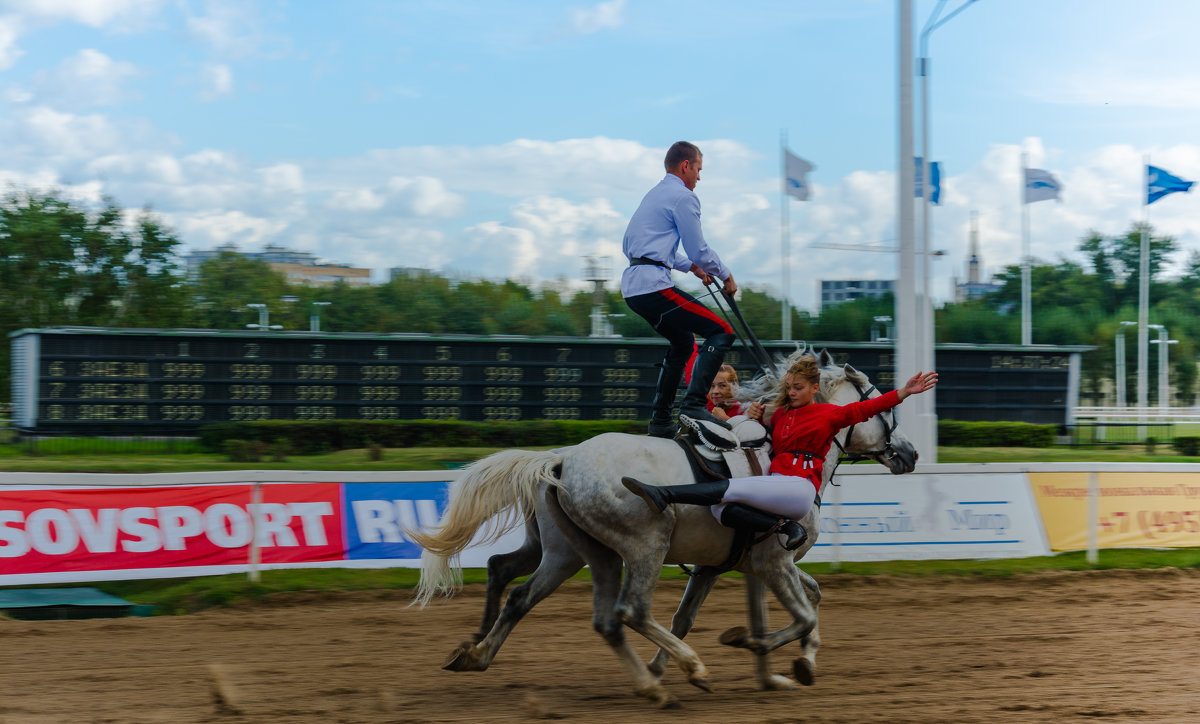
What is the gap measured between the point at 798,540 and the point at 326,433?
1402 centimetres

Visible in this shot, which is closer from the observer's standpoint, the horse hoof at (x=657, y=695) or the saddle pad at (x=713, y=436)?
the horse hoof at (x=657, y=695)

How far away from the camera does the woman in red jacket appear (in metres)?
5.26

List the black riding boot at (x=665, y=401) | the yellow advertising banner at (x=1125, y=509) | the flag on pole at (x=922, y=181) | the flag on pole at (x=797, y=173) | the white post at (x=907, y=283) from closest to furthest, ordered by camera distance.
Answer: the black riding boot at (x=665, y=401)
the yellow advertising banner at (x=1125, y=509)
the white post at (x=907, y=283)
the flag on pole at (x=922, y=181)
the flag on pole at (x=797, y=173)

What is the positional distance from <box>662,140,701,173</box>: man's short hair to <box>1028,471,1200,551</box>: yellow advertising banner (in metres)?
6.49

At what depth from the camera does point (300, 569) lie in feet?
28.6

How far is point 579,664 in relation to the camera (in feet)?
21.3

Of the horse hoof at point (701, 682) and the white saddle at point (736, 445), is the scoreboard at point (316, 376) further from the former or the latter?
the horse hoof at point (701, 682)

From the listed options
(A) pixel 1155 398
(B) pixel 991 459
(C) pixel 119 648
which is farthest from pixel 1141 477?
(A) pixel 1155 398

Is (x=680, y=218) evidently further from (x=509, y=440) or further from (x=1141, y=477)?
(x=509, y=440)

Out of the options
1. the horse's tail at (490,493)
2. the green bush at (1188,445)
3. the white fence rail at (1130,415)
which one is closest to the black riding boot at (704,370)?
Result: the horse's tail at (490,493)

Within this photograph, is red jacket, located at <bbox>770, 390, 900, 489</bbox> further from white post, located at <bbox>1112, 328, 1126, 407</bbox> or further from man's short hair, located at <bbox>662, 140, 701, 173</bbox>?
white post, located at <bbox>1112, 328, 1126, 407</bbox>

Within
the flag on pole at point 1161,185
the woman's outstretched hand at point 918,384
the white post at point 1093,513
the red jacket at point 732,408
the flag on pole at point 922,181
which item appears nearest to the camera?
the woman's outstretched hand at point 918,384

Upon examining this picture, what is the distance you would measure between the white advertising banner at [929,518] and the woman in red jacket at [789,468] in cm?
419

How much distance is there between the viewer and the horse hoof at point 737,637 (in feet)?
18.1
